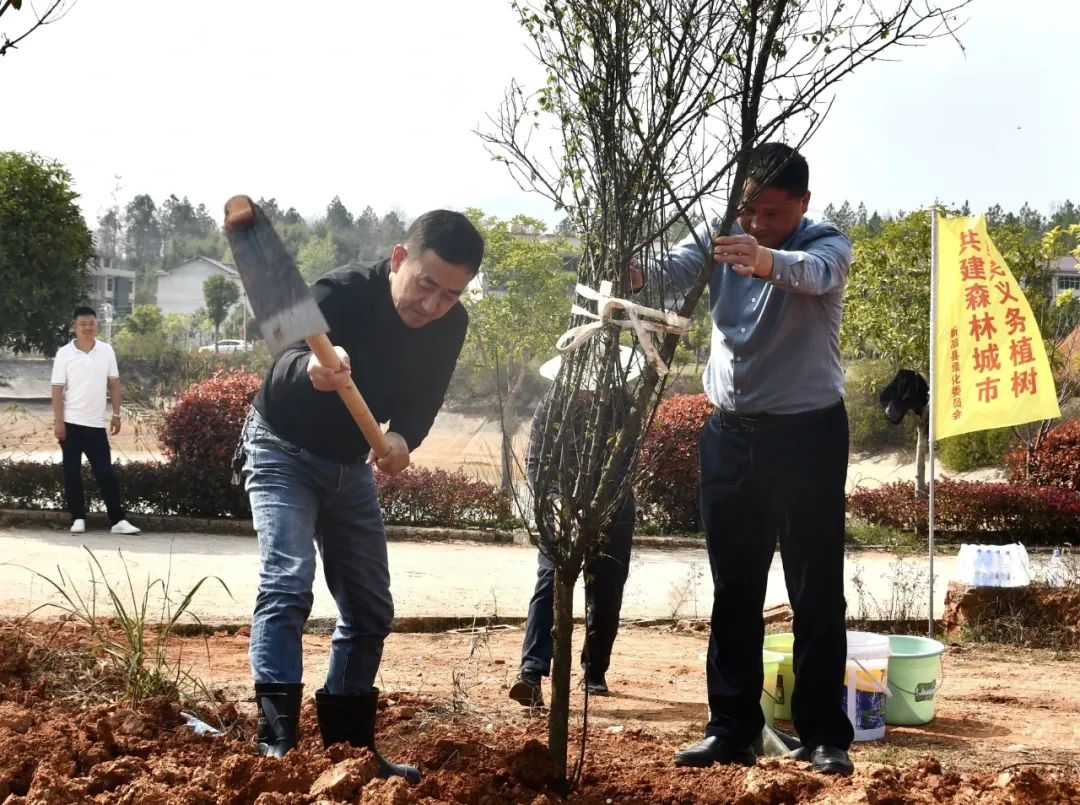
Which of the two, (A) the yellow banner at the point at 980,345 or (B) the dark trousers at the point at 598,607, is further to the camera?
(A) the yellow banner at the point at 980,345

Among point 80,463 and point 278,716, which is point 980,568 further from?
point 80,463

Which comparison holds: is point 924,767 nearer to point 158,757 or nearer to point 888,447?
point 158,757

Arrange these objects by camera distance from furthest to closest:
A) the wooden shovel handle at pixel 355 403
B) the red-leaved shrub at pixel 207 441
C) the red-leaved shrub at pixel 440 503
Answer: the red-leaved shrub at pixel 440 503 → the red-leaved shrub at pixel 207 441 → the wooden shovel handle at pixel 355 403

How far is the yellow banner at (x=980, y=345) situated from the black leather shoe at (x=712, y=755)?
4.03 metres

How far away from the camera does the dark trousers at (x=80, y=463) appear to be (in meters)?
10.0

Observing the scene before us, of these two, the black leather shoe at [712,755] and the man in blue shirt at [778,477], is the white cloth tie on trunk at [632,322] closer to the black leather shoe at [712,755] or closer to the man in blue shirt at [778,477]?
the man in blue shirt at [778,477]

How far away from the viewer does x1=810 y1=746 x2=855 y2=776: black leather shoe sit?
11.7 ft

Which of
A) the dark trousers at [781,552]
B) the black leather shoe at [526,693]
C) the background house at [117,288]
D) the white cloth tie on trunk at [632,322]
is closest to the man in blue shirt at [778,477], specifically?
the dark trousers at [781,552]

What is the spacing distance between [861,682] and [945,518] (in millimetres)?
8738

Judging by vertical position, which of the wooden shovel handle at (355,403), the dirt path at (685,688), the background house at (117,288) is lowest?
the dirt path at (685,688)

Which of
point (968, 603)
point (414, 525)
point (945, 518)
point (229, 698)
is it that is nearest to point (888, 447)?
point (945, 518)

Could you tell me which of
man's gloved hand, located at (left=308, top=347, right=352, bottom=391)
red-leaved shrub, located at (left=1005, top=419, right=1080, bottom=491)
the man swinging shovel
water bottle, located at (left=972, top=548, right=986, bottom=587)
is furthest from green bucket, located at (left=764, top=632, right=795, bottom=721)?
red-leaved shrub, located at (left=1005, top=419, right=1080, bottom=491)

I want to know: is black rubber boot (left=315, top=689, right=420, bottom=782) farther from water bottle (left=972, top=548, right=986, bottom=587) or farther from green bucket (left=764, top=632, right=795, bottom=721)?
water bottle (left=972, top=548, right=986, bottom=587)

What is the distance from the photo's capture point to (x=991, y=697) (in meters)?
5.62
